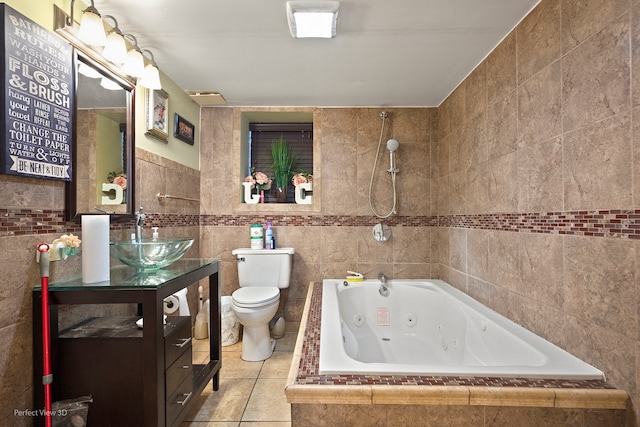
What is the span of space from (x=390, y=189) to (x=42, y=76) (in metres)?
2.33

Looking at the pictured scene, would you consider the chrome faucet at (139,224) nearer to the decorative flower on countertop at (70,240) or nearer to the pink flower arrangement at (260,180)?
the decorative flower on countertop at (70,240)

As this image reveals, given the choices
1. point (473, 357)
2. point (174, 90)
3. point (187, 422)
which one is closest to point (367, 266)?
point (473, 357)

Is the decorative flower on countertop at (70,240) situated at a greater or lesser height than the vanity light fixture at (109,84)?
lesser

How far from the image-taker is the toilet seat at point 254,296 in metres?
2.07

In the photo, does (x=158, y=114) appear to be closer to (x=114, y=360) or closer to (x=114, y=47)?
(x=114, y=47)

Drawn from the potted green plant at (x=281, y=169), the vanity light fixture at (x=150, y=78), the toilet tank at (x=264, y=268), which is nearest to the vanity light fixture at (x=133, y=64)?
the vanity light fixture at (x=150, y=78)

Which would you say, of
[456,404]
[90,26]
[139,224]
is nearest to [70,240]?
[139,224]

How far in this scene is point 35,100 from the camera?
1.11m

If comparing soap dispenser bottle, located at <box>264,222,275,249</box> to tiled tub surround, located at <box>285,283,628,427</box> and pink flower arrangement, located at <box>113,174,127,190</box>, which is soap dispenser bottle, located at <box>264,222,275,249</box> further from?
tiled tub surround, located at <box>285,283,628,427</box>

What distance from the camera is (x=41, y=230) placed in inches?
46.0

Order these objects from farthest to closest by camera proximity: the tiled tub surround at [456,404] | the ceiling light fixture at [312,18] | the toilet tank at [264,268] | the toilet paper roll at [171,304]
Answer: the toilet tank at [264,268]
the toilet paper roll at [171,304]
the ceiling light fixture at [312,18]
the tiled tub surround at [456,404]

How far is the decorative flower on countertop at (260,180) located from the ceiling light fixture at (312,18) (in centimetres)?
132

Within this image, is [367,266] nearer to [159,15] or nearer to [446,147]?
[446,147]

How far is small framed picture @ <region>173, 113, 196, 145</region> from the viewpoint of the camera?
2242 mm
